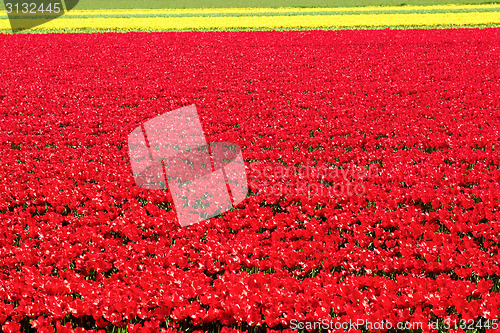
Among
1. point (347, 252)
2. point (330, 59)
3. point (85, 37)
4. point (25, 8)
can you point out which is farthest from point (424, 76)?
point (25, 8)

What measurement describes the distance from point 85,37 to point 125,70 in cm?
1036

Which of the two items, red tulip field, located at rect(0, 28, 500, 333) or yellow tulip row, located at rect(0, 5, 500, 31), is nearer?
red tulip field, located at rect(0, 28, 500, 333)

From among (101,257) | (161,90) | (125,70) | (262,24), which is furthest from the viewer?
(262,24)

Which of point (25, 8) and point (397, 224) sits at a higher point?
point (25, 8)

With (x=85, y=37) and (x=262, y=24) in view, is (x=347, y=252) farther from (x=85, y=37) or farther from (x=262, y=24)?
(x=262, y=24)

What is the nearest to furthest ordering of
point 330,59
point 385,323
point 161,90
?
point 385,323
point 161,90
point 330,59

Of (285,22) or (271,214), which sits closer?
(271,214)

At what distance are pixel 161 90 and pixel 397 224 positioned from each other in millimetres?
9562

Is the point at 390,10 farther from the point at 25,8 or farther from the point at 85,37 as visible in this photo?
the point at 25,8

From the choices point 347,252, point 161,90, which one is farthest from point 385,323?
point 161,90

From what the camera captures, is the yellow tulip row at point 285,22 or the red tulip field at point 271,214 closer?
the red tulip field at point 271,214

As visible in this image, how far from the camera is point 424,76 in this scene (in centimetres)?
1384

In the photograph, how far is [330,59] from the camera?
17.3 m

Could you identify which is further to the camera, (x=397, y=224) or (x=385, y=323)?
(x=397, y=224)
